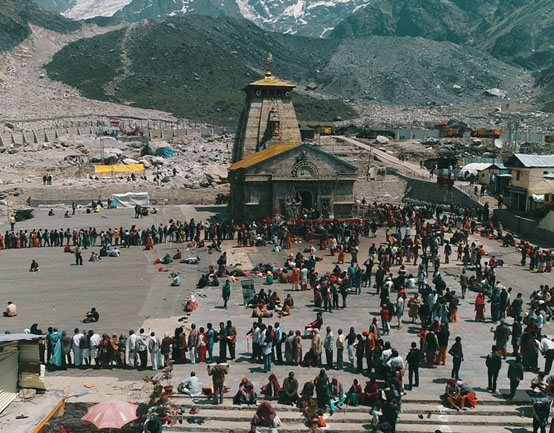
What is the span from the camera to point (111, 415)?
44.6 ft

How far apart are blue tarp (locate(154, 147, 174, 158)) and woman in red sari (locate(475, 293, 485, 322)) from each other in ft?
186

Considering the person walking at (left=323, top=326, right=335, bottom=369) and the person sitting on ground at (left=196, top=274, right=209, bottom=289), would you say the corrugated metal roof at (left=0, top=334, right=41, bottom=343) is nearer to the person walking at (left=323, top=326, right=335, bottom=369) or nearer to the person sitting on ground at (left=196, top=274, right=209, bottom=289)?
the person walking at (left=323, top=326, right=335, bottom=369)

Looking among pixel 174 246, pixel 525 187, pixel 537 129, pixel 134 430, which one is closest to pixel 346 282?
pixel 134 430

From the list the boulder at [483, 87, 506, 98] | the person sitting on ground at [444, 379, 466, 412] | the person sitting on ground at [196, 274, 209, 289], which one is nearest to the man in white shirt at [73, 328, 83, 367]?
the person sitting on ground at [196, 274, 209, 289]

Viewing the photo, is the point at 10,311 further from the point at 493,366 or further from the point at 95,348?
the point at 493,366

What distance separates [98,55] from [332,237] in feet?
520

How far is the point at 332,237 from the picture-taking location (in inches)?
1389

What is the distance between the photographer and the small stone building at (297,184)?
41.2m

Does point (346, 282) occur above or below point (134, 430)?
above

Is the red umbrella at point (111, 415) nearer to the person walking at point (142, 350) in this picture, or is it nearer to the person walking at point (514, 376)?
the person walking at point (142, 350)

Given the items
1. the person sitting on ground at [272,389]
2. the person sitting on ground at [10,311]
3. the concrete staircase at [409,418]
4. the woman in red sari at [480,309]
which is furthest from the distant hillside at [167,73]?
the concrete staircase at [409,418]

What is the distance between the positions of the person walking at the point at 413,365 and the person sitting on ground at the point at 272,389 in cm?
335

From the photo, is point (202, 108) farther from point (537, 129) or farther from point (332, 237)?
point (332, 237)

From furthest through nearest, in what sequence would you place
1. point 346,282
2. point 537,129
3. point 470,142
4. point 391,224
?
point 537,129, point 470,142, point 391,224, point 346,282
